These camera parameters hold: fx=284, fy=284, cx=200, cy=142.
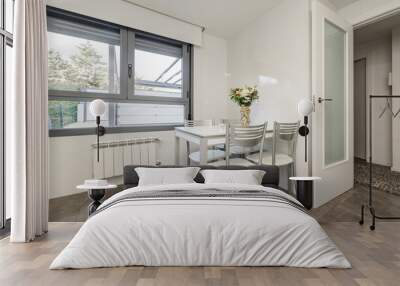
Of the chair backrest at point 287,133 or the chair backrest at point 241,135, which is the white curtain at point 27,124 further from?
the chair backrest at point 287,133

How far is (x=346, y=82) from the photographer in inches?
145

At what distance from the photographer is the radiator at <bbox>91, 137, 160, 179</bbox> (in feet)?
11.9

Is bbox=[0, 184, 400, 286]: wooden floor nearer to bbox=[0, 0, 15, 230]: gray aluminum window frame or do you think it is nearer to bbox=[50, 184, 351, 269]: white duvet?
bbox=[50, 184, 351, 269]: white duvet

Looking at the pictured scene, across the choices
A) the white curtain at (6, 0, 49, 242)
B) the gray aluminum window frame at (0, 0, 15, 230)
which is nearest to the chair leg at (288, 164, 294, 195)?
the white curtain at (6, 0, 49, 242)

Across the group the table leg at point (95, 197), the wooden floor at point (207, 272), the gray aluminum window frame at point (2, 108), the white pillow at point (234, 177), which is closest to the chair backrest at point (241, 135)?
the white pillow at point (234, 177)

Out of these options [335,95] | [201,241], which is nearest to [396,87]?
[335,95]

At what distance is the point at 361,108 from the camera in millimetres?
6098

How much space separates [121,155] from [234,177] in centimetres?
194

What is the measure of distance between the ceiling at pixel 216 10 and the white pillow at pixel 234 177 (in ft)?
8.30

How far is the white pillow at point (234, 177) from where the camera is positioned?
96.7 inches

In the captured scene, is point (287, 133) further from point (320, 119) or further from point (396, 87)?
point (396, 87)

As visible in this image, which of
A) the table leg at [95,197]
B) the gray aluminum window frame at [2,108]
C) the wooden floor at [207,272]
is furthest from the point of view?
the gray aluminum window frame at [2,108]

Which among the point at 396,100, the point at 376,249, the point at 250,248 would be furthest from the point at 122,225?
the point at 396,100

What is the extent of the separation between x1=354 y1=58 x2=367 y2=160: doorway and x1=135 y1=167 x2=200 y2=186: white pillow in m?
4.96
